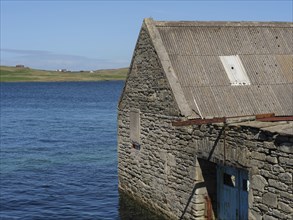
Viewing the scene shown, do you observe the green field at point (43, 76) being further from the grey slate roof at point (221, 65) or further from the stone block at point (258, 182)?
the stone block at point (258, 182)

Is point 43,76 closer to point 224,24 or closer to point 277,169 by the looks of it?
point 224,24

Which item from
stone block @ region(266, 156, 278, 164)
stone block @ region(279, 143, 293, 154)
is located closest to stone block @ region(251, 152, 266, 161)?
stone block @ region(266, 156, 278, 164)

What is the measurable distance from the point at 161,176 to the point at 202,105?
104 inches

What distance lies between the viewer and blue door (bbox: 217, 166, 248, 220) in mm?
12695

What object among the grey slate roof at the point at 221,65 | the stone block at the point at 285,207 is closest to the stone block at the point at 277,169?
the stone block at the point at 285,207

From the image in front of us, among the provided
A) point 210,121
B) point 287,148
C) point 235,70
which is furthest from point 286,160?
point 235,70

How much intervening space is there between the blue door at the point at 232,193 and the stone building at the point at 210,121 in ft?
0.09

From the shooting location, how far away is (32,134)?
4116 cm

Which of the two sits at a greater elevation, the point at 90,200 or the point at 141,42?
the point at 141,42

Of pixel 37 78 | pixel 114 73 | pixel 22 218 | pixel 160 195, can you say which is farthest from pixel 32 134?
pixel 114 73

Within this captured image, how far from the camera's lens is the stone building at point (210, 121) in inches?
441

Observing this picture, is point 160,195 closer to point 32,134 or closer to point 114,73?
point 32,134

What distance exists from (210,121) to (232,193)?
2.14 m

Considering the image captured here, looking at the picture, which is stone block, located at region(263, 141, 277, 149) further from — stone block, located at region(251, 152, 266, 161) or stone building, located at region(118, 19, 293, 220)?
stone block, located at region(251, 152, 266, 161)
